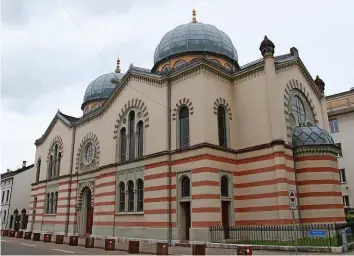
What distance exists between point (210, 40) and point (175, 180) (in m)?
13.0

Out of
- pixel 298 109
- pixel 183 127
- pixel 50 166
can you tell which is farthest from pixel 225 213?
pixel 50 166

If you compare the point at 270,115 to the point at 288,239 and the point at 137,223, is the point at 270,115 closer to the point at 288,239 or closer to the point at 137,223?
the point at 288,239

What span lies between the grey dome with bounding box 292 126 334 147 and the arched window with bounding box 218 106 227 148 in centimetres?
445

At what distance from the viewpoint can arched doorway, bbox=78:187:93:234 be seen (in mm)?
30078

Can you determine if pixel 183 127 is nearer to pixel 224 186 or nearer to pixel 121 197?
pixel 224 186

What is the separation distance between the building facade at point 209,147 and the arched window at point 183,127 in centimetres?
7

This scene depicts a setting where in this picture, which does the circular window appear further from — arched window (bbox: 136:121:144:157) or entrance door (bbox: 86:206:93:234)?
arched window (bbox: 136:121:144:157)

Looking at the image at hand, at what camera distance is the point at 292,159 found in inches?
845

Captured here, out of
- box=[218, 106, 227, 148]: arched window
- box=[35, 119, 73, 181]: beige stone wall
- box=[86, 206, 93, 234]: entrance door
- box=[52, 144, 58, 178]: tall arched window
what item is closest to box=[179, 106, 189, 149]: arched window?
box=[218, 106, 227, 148]: arched window

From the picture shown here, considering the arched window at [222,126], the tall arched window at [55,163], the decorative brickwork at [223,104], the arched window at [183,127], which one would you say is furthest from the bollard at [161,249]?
the tall arched window at [55,163]

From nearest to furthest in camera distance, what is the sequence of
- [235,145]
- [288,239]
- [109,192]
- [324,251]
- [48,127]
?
[324,251] → [288,239] → [235,145] → [109,192] → [48,127]

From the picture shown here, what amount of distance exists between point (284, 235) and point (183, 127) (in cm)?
912

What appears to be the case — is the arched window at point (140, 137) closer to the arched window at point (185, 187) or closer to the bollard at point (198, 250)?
the arched window at point (185, 187)

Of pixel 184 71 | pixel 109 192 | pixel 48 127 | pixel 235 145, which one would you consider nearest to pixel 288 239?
pixel 235 145
